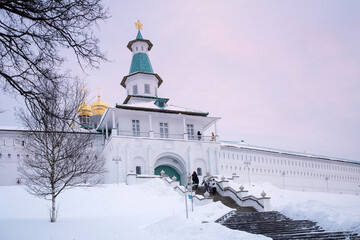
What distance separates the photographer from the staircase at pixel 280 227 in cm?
1261

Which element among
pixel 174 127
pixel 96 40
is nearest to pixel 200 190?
pixel 174 127

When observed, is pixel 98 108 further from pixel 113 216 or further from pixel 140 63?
pixel 113 216

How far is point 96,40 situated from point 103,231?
8.13m

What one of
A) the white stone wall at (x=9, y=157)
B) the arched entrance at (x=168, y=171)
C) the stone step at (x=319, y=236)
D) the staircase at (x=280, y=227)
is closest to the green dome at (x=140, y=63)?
the arched entrance at (x=168, y=171)

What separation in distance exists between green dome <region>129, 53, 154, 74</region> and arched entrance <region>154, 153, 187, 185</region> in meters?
10.8

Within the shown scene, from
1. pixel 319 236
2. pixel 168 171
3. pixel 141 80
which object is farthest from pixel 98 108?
pixel 319 236

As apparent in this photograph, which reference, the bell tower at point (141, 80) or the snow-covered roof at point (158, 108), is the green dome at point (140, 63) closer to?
the bell tower at point (141, 80)

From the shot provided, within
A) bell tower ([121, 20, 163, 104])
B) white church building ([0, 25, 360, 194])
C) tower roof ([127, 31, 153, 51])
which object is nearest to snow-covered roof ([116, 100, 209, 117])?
white church building ([0, 25, 360, 194])

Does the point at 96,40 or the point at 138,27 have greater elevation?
the point at 138,27

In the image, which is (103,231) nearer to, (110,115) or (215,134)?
(110,115)

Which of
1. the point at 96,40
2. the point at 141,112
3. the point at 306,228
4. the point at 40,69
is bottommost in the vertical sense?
the point at 306,228

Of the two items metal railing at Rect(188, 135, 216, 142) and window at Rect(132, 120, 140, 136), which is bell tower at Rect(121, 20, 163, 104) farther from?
metal railing at Rect(188, 135, 216, 142)

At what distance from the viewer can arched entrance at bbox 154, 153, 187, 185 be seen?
1320 inches

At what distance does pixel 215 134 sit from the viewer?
36.3 meters
